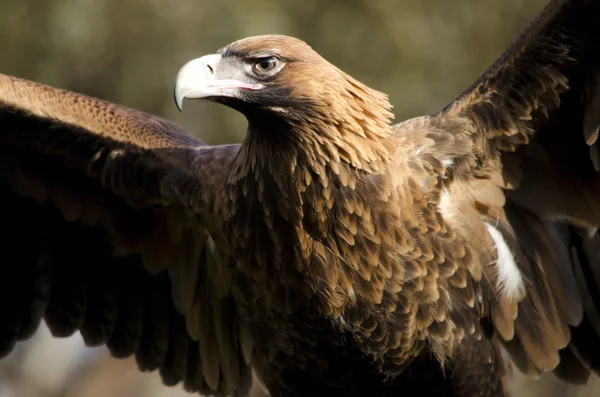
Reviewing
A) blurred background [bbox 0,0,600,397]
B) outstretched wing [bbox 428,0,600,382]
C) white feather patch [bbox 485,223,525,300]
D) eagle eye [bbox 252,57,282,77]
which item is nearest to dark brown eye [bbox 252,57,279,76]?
eagle eye [bbox 252,57,282,77]

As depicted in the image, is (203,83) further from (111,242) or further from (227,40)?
(227,40)

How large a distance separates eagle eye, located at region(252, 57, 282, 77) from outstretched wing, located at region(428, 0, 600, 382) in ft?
2.63

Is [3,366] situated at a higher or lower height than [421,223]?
higher

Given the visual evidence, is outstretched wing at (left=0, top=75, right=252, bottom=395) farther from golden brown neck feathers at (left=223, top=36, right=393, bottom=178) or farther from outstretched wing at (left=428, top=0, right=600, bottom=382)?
outstretched wing at (left=428, top=0, right=600, bottom=382)

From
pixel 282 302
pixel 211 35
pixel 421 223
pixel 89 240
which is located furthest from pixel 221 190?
pixel 211 35

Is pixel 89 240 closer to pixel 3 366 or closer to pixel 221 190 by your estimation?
pixel 221 190

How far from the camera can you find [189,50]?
12.3m

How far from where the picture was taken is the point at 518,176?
521cm

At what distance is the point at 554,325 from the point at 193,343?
1.92 m

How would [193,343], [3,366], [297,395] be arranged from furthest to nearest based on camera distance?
1. [3,366]
2. [193,343]
3. [297,395]

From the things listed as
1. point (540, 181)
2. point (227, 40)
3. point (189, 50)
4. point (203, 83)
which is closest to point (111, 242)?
point (203, 83)

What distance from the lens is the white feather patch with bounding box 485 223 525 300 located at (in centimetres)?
523

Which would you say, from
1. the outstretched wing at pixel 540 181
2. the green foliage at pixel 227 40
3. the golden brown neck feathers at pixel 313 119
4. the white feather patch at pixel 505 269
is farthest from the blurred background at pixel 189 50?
the golden brown neck feathers at pixel 313 119

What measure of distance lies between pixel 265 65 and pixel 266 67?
0.01 metres
